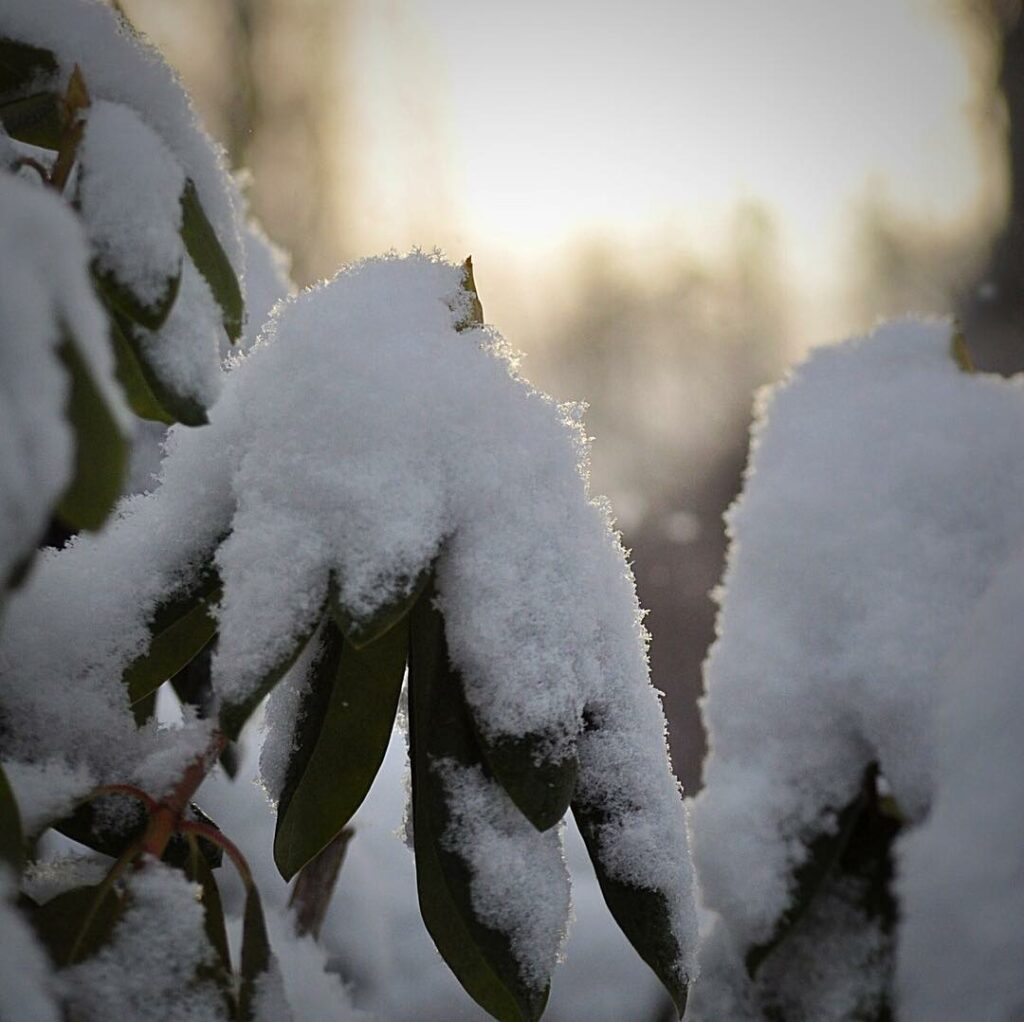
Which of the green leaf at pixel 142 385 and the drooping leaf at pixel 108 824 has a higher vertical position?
the green leaf at pixel 142 385

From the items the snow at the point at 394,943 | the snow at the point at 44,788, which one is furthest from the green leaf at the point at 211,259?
the snow at the point at 394,943

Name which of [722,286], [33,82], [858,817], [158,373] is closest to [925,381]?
[858,817]

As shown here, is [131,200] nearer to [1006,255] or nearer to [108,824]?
[108,824]

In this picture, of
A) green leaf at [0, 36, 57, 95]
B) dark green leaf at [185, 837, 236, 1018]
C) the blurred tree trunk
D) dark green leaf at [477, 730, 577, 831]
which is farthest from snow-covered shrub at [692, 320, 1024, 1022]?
the blurred tree trunk

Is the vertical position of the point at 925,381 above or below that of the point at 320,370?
above

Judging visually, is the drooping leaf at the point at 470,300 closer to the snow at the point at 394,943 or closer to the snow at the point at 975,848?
the snow at the point at 975,848

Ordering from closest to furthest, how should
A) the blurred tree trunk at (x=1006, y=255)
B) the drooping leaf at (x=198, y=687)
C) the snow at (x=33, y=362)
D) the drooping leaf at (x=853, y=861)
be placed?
the snow at (x=33, y=362)
the drooping leaf at (x=853, y=861)
the drooping leaf at (x=198, y=687)
the blurred tree trunk at (x=1006, y=255)

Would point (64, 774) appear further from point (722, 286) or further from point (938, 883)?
point (722, 286)
